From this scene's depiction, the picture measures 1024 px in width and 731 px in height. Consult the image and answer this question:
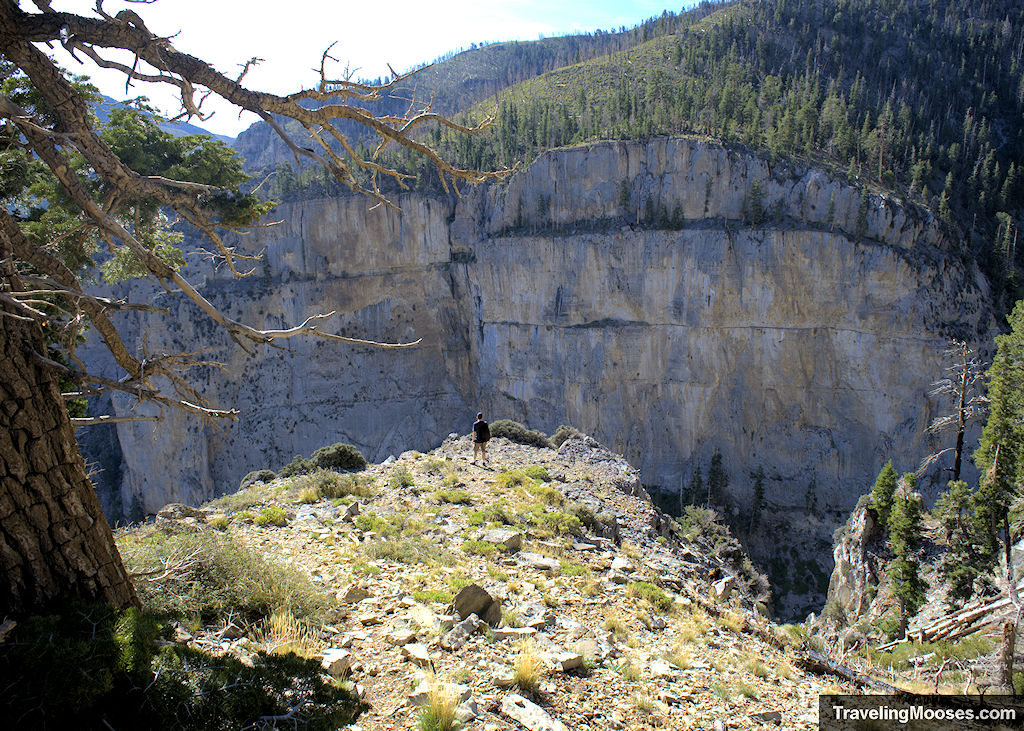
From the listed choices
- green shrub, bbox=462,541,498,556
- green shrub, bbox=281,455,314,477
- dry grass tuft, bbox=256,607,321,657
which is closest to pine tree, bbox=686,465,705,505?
green shrub, bbox=281,455,314,477

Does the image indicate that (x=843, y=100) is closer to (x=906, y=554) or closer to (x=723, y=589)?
(x=906, y=554)

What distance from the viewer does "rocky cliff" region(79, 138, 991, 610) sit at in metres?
35.5

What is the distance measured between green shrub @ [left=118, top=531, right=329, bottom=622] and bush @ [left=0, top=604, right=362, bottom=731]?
3.28 feet

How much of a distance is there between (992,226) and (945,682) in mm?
42609

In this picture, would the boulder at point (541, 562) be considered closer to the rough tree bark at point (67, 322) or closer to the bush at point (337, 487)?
the bush at point (337, 487)

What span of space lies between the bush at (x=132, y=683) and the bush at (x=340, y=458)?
1050cm

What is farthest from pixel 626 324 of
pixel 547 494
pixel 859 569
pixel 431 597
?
pixel 431 597

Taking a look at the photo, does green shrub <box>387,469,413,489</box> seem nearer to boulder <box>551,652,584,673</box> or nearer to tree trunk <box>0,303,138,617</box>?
boulder <box>551,652,584,673</box>

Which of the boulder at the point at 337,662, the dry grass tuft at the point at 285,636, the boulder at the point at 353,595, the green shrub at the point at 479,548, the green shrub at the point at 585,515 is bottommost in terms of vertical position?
the green shrub at the point at 585,515

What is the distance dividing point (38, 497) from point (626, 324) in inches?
1549

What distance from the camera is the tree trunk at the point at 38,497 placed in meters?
3.11

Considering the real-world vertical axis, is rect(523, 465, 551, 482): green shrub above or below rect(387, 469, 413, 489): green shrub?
below

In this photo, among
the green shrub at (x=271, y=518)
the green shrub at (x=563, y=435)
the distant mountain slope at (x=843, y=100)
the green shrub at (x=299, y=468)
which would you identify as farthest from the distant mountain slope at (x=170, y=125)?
the distant mountain slope at (x=843, y=100)

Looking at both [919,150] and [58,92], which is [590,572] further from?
[919,150]
